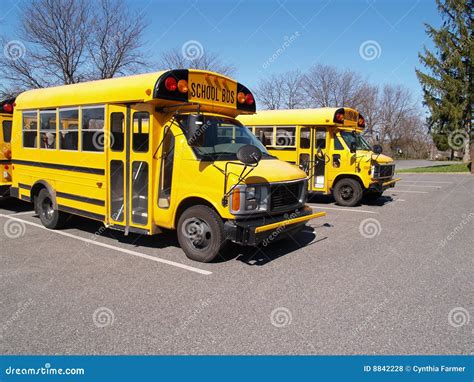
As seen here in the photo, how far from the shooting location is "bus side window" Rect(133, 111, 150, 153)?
19.4ft

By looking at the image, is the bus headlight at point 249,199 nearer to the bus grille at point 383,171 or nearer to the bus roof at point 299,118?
the bus roof at point 299,118

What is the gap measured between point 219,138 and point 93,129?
226cm

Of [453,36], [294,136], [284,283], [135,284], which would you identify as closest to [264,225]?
[284,283]

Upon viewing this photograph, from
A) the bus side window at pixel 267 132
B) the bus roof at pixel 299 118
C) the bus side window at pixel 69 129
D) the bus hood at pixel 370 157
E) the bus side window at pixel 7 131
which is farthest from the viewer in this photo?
the bus side window at pixel 267 132

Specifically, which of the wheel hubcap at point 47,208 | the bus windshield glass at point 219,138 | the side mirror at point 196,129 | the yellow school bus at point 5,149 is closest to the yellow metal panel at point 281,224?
the bus windshield glass at point 219,138

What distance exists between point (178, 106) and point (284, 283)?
123 inches

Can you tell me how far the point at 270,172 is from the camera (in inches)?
223

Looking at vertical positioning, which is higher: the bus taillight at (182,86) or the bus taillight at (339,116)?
the bus taillight at (339,116)

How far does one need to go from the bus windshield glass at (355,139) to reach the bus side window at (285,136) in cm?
146

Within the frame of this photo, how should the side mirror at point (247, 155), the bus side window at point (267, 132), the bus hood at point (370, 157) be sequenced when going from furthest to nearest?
the bus side window at point (267, 132) → the bus hood at point (370, 157) → the side mirror at point (247, 155)

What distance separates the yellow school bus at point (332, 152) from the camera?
35.5 feet

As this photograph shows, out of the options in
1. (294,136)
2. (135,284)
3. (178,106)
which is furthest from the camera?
(294,136)

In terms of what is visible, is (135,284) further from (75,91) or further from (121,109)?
(75,91)

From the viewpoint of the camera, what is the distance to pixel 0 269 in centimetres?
530
